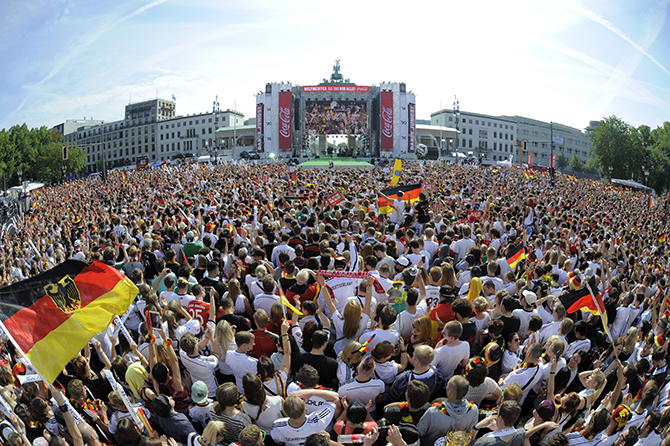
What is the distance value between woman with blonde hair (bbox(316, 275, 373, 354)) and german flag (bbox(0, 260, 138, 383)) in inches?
86.2

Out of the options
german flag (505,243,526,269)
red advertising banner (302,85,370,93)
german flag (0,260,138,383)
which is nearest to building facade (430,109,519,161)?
red advertising banner (302,85,370,93)

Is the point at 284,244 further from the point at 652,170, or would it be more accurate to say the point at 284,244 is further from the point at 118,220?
the point at 652,170

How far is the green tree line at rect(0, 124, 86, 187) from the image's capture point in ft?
199

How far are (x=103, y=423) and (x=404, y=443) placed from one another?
9.07 ft

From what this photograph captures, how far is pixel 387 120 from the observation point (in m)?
67.3

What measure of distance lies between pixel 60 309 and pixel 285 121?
65.4m

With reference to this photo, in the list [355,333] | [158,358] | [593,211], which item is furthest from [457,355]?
[593,211]

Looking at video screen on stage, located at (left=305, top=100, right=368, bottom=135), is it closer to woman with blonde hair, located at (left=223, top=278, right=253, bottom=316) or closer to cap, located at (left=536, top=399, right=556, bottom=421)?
woman with blonde hair, located at (left=223, top=278, right=253, bottom=316)

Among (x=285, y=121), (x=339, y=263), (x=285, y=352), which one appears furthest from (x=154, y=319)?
(x=285, y=121)

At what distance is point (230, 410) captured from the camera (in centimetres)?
363

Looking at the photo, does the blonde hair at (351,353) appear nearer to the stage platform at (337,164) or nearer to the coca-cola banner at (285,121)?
the stage platform at (337,164)

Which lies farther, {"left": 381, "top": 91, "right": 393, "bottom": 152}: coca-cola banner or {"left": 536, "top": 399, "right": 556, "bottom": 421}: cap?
{"left": 381, "top": 91, "right": 393, "bottom": 152}: coca-cola banner

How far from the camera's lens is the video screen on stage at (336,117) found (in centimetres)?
6675

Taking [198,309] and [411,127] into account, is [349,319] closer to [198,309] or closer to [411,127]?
[198,309]
